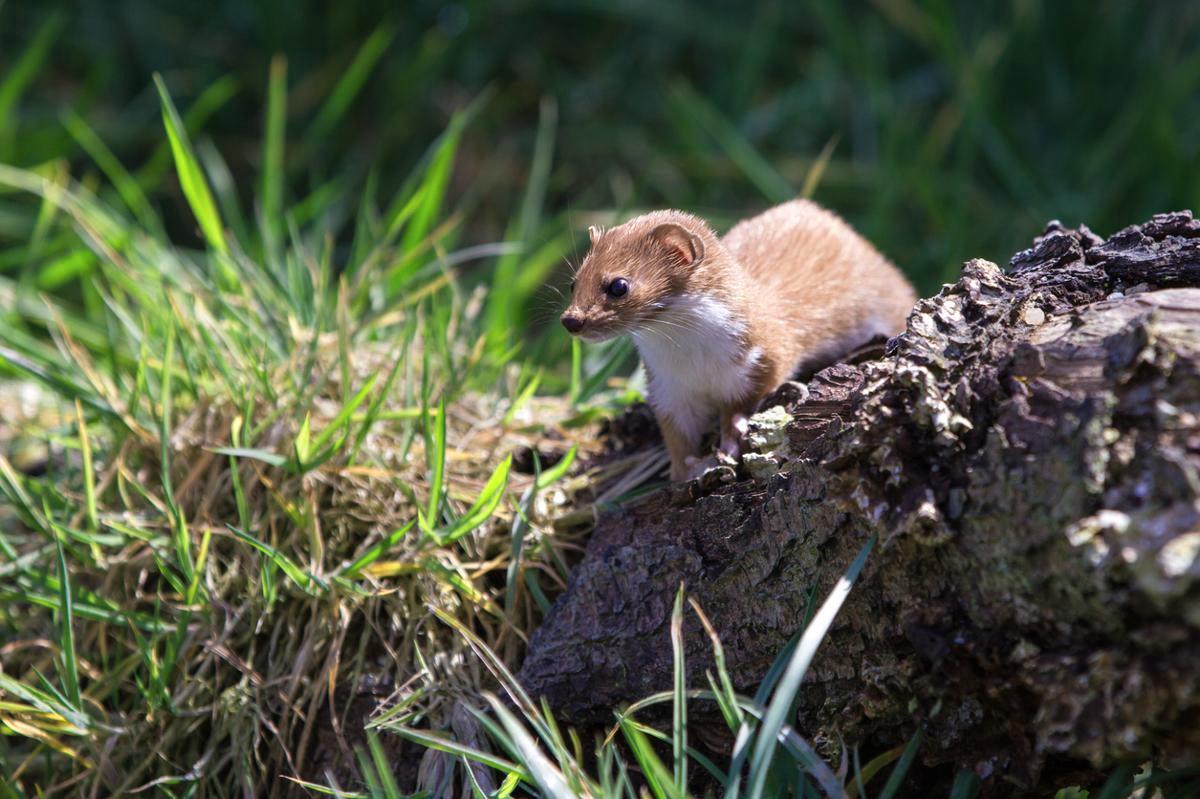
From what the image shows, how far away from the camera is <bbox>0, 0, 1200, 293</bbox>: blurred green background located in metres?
4.66

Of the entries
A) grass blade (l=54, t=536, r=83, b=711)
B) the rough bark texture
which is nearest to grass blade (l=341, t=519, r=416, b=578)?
the rough bark texture

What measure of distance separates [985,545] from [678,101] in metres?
3.52

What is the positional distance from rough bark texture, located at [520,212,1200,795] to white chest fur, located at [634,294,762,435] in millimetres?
390

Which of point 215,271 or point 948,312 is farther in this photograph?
point 215,271

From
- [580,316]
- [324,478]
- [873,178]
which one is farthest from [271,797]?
[873,178]

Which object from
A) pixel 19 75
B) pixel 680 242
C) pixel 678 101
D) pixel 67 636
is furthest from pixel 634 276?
pixel 19 75

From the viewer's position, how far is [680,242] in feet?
9.25

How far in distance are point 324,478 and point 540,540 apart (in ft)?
1.98

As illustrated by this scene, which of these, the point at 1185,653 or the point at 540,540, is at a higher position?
the point at 1185,653

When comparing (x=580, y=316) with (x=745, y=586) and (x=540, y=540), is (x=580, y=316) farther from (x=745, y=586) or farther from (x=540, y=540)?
(x=745, y=586)

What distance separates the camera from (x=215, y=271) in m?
3.61

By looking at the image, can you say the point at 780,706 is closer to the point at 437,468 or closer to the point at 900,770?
the point at 900,770

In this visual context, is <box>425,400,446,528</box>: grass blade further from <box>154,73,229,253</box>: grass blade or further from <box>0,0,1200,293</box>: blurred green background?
<box>0,0,1200,293</box>: blurred green background

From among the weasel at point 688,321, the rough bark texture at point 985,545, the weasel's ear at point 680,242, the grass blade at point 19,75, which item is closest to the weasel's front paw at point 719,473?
the rough bark texture at point 985,545
